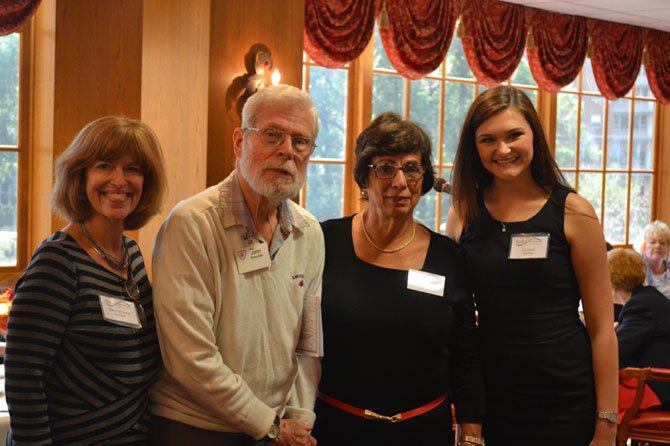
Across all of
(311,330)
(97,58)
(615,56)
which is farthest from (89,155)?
(615,56)

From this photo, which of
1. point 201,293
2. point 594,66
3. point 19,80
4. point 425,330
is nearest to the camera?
point 201,293

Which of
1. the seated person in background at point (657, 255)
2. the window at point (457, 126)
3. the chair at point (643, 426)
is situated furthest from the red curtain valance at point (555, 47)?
the chair at point (643, 426)

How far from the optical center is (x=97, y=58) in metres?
4.54

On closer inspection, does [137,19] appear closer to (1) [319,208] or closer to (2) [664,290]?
(1) [319,208]

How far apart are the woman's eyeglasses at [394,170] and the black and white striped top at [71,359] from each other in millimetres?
721

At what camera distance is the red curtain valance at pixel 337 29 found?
591cm

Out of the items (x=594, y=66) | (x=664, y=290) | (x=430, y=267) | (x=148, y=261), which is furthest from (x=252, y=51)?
(x=594, y=66)

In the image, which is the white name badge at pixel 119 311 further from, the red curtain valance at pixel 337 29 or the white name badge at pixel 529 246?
the red curtain valance at pixel 337 29

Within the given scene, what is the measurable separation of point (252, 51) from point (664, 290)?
3.62 metres

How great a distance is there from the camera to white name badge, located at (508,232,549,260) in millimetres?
2182

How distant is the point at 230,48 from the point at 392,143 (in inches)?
120

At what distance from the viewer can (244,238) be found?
1941 mm

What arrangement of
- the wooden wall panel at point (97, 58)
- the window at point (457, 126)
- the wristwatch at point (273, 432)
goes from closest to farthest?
the wristwatch at point (273, 432)
the wooden wall panel at point (97, 58)
the window at point (457, 126)

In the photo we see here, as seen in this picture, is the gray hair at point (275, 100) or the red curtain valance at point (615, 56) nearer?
the gray hair at point (275, 100)
